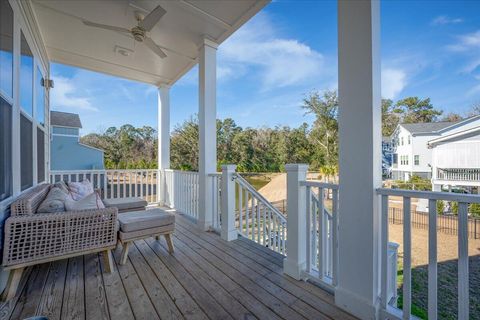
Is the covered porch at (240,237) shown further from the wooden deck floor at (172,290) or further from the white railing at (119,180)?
the white railing at (119,180)

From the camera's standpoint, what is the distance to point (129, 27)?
3.34 metres

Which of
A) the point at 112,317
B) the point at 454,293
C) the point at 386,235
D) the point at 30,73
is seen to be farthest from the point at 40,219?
the point at 454,293

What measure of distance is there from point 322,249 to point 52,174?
5430 mm

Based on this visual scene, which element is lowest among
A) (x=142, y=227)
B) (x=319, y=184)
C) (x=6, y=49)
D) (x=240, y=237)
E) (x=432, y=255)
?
(x=240, y=237)

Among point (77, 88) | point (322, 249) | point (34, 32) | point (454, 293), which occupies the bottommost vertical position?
point (454, 293)

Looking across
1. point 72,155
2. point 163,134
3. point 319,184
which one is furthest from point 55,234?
point 72,155

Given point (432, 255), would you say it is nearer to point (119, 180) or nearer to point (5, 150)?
point (5, 150)

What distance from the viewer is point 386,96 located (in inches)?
705

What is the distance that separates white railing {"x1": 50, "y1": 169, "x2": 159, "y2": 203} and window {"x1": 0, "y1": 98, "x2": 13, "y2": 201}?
2730 millimetres

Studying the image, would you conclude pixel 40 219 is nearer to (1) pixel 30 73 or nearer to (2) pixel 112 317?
(2) pixel 112 317

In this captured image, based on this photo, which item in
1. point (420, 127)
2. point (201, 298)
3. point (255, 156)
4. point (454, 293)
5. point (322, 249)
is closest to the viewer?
point (201, 298)

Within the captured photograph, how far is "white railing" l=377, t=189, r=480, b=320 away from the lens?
3.84 feet

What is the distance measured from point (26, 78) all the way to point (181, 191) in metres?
3.06

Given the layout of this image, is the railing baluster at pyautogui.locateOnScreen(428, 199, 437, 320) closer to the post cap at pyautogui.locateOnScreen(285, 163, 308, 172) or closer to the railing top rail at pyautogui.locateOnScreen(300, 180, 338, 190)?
the railing top rail at pyautogui.locateOnScreen(300, 180, 338, 190)
